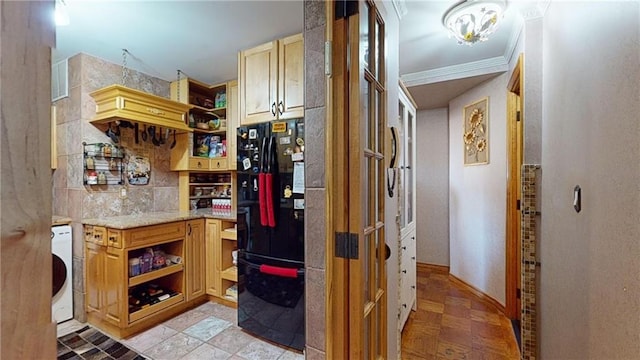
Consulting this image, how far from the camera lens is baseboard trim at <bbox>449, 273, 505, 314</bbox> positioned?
2.63 m

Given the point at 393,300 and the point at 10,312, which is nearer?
the point at 10,312

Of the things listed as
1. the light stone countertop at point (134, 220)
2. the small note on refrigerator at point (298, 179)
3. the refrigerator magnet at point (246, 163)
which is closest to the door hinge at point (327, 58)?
the small note on refrigerator at point (298, 179)

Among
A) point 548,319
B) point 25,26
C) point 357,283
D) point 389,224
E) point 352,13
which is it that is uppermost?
point 352,13

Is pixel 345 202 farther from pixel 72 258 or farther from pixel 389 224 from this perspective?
pixel 72 258

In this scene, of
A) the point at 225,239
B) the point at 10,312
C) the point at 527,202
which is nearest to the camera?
the point at 10,312

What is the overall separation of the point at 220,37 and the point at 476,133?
2671mm

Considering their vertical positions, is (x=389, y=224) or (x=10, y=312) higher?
(x=10, y=312)

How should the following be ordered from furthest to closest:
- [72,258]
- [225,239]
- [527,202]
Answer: [225,239], [72,258], [527,202]

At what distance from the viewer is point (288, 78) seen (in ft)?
7.03

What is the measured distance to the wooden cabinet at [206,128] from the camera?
3.01m

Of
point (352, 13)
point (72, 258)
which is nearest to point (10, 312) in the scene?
point (352, 13)

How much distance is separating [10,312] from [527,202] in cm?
237

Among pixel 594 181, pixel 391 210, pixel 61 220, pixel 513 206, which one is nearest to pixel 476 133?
pixel 513 206

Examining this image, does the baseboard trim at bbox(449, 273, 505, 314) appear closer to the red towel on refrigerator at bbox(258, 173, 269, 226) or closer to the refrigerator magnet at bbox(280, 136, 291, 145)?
the red towel on refrigerator at bbox(258, 173, 269, 226)
